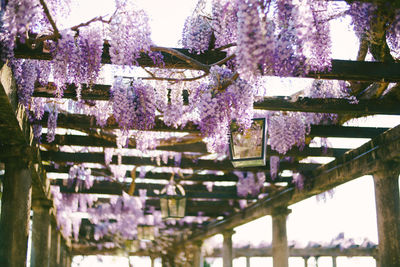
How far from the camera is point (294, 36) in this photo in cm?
371

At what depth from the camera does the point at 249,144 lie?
5.02 metres

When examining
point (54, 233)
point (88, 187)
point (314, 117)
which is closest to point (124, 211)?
point (54, 233)

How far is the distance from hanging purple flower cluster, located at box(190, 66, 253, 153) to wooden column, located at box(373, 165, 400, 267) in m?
1.86

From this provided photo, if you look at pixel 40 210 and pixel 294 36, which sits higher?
pixel 294 36

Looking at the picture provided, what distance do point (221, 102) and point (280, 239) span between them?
5.02 m

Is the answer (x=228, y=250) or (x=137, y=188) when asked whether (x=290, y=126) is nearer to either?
(x=137, y=188)

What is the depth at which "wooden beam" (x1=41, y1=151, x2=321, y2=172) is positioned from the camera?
725 centimetres

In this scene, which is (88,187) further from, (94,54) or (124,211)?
(94,54)

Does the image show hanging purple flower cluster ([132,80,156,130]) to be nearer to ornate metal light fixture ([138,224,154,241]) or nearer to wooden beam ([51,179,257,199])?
wooden beam ([51,179,257,199])

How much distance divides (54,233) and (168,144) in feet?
16.9

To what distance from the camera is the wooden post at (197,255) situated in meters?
14.7

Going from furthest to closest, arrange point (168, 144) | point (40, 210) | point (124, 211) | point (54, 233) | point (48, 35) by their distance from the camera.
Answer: point (124, 211) → point (54, 233) → point (40, 210) → point (168, 144) → point (48, 35)

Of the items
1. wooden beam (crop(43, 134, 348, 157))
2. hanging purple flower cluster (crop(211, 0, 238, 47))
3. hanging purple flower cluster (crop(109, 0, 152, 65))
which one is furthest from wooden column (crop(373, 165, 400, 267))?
hanging purple flower cluster (crop(109, 0, 152, 65))

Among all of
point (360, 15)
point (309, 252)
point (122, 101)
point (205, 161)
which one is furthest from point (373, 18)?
point (309, 252)
